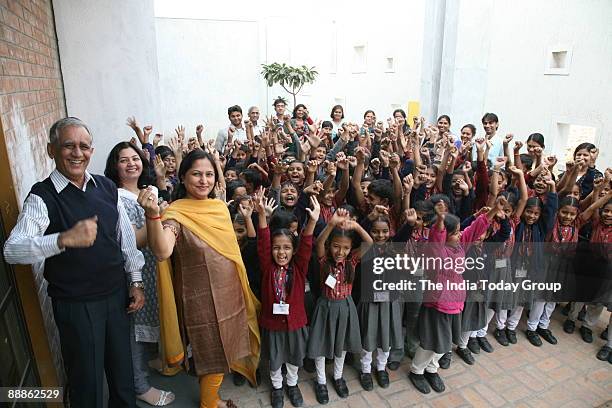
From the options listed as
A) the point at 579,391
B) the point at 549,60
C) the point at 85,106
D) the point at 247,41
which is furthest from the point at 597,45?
the point at 247,41

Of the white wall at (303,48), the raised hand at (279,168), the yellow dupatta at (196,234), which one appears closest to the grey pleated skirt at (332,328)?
the yellow dupatta at (196,234)

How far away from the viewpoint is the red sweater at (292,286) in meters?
2.68

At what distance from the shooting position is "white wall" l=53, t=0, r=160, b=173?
Result: 4672mm

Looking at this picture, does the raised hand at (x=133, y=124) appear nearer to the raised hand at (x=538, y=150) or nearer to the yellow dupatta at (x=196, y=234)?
the yellow dupatta at (x=196, y=234)

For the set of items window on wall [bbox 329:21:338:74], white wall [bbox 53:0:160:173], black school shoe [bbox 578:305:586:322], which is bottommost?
black school shoe [bbox 578:305:586:322]

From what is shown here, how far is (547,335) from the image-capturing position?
375 centimetres

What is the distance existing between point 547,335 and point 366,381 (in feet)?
6.17

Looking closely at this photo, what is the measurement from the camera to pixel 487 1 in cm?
769

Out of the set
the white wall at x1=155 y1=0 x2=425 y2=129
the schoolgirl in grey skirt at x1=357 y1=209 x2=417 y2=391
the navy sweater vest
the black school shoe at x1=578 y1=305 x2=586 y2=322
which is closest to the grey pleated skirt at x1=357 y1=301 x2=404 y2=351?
the schoolgirl in grey skirt at x1=357 y1=209 x2=417 y2=391

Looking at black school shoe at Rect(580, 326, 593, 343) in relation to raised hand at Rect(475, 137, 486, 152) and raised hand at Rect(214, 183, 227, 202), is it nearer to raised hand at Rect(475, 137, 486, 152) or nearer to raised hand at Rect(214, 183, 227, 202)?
raised hand at Rect(475, 137, 486, 152)

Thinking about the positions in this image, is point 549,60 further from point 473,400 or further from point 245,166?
point 473,400

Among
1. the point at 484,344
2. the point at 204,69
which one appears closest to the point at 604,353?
the point at 484,344

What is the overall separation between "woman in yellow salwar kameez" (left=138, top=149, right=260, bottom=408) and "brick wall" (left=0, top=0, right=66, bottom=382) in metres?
0.73

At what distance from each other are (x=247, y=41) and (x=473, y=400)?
13.9 meters
